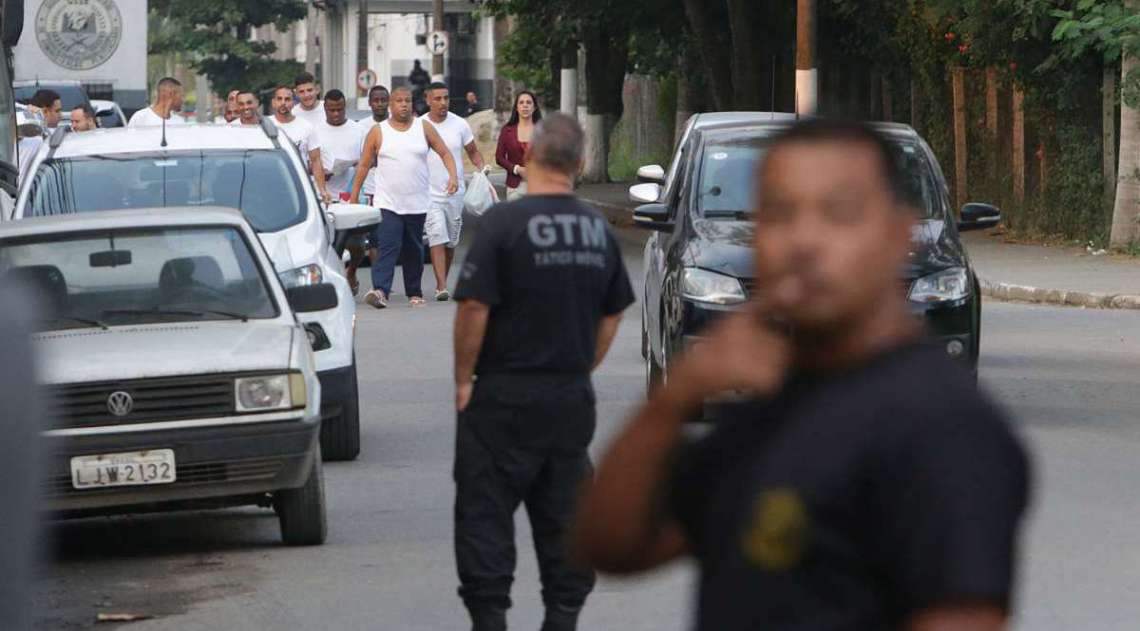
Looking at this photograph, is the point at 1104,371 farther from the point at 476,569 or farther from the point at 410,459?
the point at 476,569

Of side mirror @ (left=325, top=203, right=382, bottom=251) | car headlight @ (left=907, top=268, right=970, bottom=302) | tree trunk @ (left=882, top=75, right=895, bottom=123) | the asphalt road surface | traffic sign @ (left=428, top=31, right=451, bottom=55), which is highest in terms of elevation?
traffic sign @ (left=428, top=31, right=451, bottom=55)

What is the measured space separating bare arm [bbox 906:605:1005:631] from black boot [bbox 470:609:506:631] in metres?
4.29

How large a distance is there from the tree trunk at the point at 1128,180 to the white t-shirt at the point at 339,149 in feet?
27.3

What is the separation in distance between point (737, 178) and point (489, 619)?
7054mm

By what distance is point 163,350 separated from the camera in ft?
28.8

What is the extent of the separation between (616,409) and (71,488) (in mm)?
5130

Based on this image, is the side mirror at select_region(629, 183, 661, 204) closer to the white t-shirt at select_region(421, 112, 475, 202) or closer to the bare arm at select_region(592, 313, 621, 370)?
the white t-shirt at select_region(421, 112, 475, 202)

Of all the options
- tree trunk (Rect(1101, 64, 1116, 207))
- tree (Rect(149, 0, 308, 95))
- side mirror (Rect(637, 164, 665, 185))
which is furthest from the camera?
tree (Rect(149, 0, 308, 95))

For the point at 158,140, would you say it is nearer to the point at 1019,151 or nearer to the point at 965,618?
the point at 965,618

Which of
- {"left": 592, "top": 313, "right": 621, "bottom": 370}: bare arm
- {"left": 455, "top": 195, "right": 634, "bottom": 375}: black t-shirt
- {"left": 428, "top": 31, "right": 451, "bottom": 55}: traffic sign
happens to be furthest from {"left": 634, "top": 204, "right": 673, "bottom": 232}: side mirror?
{"left": 428, "top": 31, "right": 451, "bottom": 55}: traffic sign

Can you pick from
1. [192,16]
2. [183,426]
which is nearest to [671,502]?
[183,426]

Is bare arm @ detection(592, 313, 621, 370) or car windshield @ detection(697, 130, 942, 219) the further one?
car windshield @ detection(697, 130, 942, 219)

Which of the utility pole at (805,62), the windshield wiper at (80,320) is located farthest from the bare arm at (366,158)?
the windshield wiper at (80,320)

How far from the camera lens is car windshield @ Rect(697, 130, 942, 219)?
43.4ft
